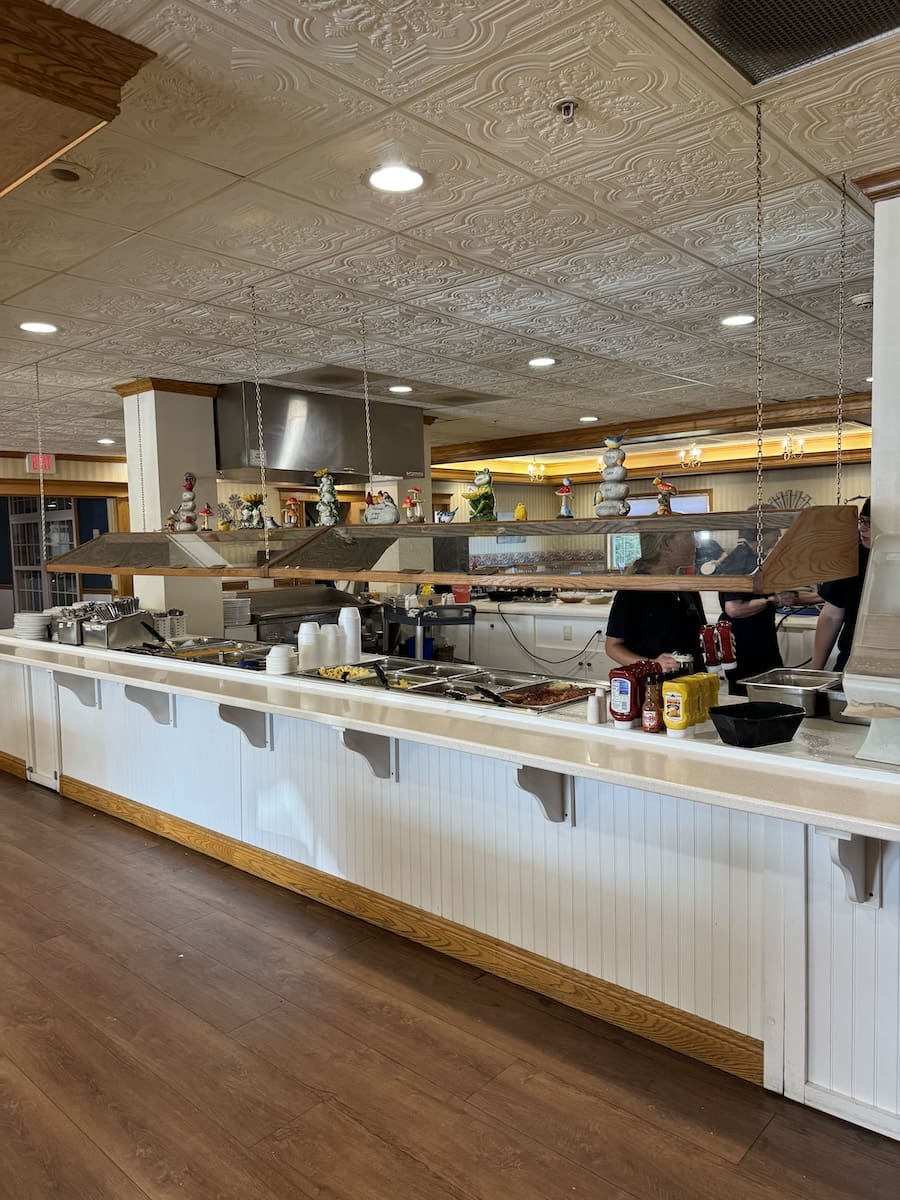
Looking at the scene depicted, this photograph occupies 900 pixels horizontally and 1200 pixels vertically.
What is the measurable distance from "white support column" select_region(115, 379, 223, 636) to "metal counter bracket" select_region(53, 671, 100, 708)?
2.80 feet

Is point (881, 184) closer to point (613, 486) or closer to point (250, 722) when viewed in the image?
point (613, 486)

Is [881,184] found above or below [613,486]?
above

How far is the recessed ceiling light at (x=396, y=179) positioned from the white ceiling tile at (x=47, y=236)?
0.95 metres

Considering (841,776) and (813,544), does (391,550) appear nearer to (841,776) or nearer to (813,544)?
(813,544)

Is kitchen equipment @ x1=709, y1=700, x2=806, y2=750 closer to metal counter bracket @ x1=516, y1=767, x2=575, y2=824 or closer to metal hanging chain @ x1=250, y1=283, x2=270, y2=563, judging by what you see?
metal counter bracket @ x1=516, y1=767, x2=575, y2=824

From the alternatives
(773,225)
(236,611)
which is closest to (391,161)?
(773,225)

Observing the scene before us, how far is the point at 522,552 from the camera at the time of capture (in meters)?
2.87

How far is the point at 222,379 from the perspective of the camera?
5.40 m

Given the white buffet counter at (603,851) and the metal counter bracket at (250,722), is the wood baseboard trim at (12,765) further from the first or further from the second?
the metal counter bracket at (250,722)

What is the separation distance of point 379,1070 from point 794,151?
2837 millimetres

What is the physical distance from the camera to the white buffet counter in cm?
207

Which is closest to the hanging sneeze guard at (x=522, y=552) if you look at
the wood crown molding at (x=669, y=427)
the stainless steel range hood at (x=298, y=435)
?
the stainless steel range hood at (x=298, y=435)

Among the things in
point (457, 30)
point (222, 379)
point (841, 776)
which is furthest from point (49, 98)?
point (222, 379)

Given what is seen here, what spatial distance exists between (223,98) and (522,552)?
157cm
